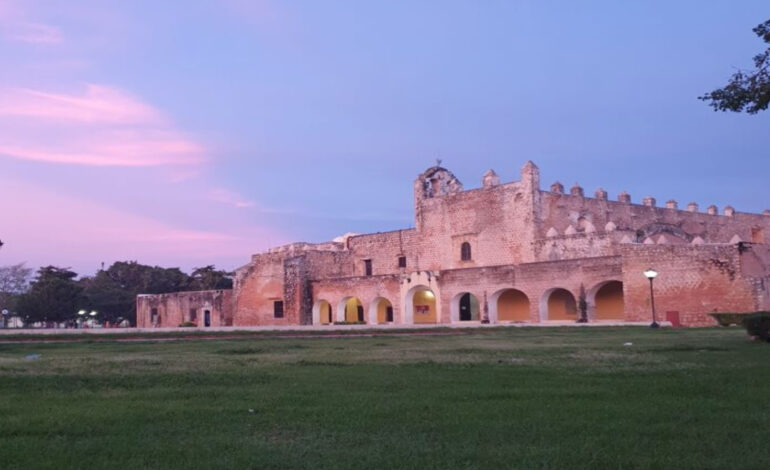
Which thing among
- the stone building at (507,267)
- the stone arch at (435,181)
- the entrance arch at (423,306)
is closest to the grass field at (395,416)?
the stone building at (507,267)

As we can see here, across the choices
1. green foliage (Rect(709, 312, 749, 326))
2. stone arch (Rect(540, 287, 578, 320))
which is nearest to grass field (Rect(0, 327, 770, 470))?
green foliage (Rect(709, 312, 749, 326))

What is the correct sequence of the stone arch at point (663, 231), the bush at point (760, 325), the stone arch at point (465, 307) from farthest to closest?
the stone arch at point (663, 231)
the stone arch at point (465, 307)
the bush at point (760, 325)

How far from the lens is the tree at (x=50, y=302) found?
5488cm

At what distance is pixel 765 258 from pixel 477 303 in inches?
563

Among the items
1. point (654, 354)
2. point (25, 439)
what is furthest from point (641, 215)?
point (25, 439)

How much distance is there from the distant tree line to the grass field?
50.1 m

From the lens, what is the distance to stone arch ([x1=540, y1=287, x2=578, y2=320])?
112 ft

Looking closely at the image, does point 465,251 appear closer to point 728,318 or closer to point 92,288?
point 728,318

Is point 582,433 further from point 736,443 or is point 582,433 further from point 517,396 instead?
point 517,396

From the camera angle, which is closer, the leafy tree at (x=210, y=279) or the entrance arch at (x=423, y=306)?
the entrance arch at (x=423, y=306)

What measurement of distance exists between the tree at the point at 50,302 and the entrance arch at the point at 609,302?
39.0 meters

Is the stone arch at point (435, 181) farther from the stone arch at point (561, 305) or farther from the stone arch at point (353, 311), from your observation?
the stone arch at point (561, 305)

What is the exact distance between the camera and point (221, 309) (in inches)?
1809

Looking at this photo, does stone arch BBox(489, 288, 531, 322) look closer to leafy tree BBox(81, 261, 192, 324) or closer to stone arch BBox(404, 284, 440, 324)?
stone arch BBox(404, 284, 440, 324)
